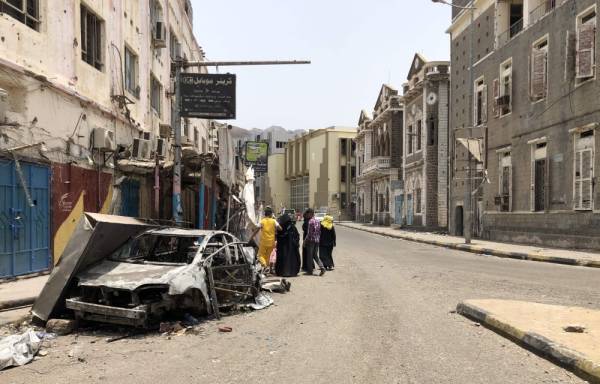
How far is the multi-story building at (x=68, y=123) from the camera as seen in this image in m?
10.7

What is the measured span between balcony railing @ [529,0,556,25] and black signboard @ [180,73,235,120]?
15268 mm

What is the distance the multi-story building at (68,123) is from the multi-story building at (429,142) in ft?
79.0

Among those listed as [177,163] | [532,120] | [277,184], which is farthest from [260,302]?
[277,184]

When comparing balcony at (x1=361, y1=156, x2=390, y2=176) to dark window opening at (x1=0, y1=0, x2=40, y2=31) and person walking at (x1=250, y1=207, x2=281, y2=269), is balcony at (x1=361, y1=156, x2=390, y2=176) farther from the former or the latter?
dark window opening at (x1=0, y1=0, x2=40, y2=31)

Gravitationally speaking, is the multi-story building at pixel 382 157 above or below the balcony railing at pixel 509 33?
below

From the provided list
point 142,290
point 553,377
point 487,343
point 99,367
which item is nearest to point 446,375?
point 553,377

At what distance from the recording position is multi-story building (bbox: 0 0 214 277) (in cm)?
1069

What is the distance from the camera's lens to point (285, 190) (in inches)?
4097

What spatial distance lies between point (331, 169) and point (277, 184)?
2651cm

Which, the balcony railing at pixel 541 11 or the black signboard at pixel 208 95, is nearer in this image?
the black signboard at pixel 208 95

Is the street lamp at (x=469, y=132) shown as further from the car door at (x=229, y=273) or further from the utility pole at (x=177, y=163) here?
the car door at (x=229, y=273)

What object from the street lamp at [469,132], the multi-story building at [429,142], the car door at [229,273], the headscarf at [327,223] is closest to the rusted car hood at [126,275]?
the car door at [229,273]

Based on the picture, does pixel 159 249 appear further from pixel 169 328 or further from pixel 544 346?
pixel 544 346

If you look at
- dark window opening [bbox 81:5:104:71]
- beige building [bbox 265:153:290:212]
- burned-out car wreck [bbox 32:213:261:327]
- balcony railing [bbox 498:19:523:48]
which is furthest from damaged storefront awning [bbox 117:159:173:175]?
beige building [bbox 265:153:290:212]
